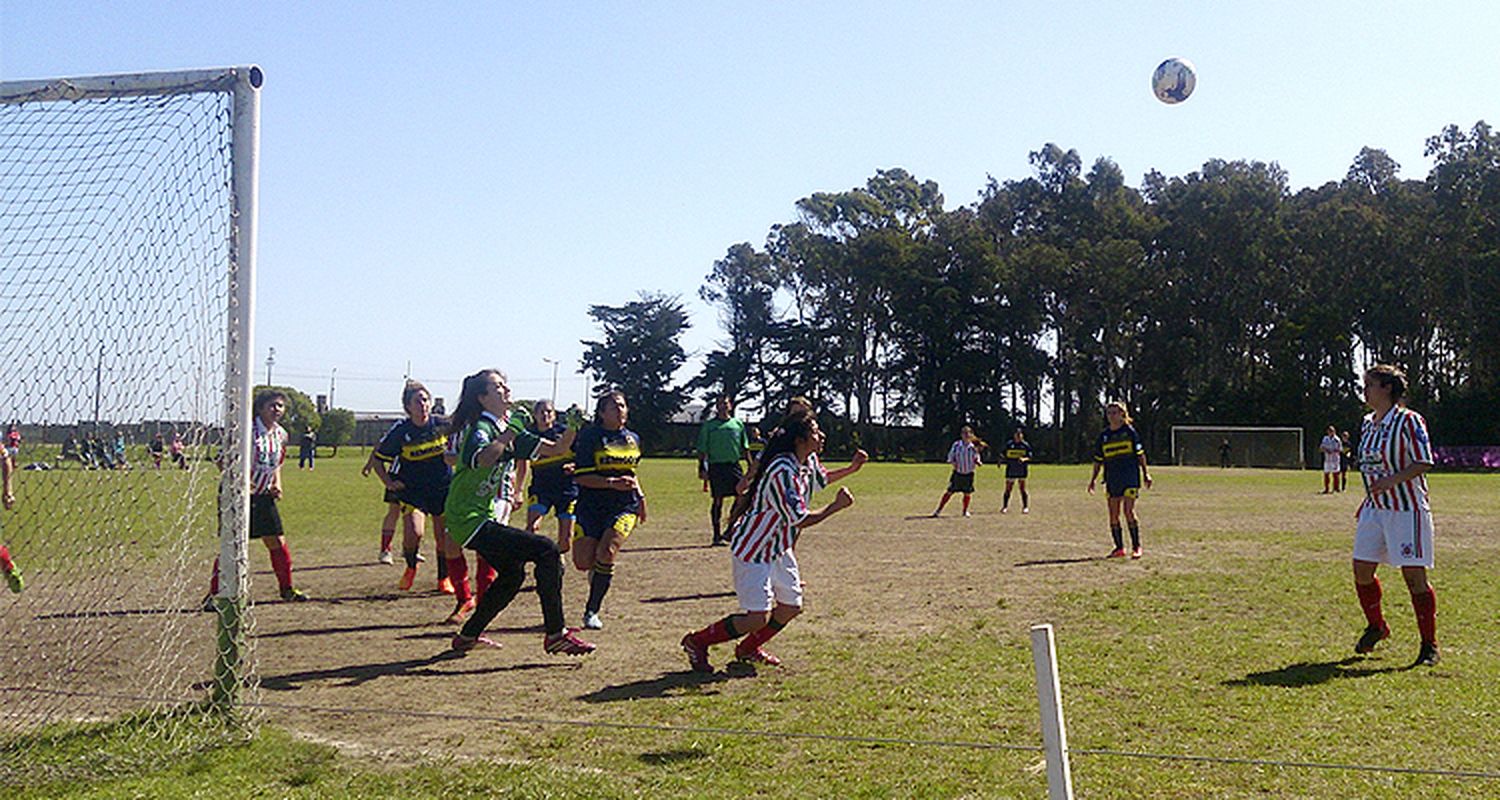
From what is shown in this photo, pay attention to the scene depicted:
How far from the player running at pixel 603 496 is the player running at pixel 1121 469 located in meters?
7.54

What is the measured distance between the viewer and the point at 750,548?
789 centimetres

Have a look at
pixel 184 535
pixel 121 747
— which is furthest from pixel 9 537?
pixel 121 747

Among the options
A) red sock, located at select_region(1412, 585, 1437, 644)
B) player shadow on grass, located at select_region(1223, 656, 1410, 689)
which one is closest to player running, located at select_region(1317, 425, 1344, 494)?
red sock, located at select_region(1412, 585, 1437, 644)

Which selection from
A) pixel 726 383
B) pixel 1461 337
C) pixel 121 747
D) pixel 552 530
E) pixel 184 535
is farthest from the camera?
pixel 726 383

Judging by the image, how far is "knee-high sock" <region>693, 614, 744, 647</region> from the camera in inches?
308

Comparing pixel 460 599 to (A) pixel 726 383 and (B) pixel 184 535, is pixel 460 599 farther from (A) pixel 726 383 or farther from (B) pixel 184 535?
(A) pixel 726 383

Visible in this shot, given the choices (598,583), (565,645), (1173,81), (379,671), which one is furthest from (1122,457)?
(379,671)

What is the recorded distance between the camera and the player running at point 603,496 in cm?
966

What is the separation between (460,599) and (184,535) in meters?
3.26

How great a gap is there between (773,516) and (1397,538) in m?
4.28

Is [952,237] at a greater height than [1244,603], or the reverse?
[952,237]

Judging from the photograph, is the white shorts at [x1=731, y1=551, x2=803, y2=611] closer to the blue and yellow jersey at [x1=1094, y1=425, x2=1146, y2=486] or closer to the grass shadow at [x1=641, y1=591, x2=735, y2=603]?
the grass shadow at [x1=641, y1=591, x2=735, y2=603]

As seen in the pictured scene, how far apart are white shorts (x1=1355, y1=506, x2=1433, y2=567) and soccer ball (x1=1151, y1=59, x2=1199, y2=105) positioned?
8.57m

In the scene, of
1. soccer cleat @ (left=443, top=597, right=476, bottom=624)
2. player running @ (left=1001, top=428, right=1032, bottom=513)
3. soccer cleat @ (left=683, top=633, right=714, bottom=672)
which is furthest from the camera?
player running @ (left=1001, top=428, right=1032, bottom=513)
